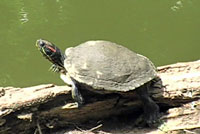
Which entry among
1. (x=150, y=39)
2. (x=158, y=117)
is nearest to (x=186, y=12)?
(x=150, y=39)

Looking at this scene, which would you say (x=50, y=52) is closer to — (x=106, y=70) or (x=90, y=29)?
(x=106, y=70)

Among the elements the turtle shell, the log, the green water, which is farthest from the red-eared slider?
the green water

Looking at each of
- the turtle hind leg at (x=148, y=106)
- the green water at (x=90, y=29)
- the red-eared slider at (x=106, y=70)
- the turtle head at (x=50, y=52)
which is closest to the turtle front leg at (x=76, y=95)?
the red-eared slider at (x=106, y=70)

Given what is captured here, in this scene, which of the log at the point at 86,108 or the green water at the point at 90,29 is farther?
the green water at the point at 90,29

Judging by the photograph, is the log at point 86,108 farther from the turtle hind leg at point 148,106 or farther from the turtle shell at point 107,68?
the turtle shell at point 107,68

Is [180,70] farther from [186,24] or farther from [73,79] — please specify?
[186,24]

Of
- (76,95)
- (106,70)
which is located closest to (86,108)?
(76,95)

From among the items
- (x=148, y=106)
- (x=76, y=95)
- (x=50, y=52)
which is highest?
(x=50, y=52)
